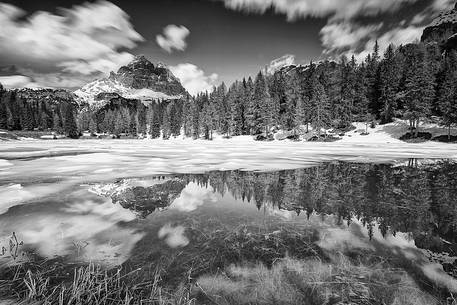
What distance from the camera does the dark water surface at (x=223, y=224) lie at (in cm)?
491

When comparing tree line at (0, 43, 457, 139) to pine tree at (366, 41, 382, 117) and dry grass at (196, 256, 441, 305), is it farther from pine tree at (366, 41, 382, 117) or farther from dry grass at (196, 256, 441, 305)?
dry grass at (196, 256, 441, 305)

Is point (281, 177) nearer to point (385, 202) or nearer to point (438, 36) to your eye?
point (385, 202)

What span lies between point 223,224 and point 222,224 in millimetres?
27

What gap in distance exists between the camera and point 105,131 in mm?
127500


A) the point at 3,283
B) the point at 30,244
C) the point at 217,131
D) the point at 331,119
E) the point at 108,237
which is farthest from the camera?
the point at 217,131

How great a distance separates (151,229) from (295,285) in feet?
12.7

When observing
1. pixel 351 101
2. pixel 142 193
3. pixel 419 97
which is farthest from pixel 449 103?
pixel 142 193

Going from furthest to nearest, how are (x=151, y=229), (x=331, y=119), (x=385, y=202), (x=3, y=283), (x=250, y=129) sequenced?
(x=250, y=129) < (x=331, y=119) < (x=385, y=202) < (x=151, y=229) < (x=3, y=283)

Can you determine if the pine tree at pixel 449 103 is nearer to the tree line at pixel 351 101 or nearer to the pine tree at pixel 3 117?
the tree line at pixel 351 101

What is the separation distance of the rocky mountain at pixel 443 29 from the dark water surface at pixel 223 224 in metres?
117

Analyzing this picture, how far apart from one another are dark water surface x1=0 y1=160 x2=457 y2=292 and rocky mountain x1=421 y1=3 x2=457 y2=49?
117398 mm

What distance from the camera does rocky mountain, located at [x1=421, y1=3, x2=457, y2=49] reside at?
9393 cm

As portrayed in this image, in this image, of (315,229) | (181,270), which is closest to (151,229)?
(181,270)

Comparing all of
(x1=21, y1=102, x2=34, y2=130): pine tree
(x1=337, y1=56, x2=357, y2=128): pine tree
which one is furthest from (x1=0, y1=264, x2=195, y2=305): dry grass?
(x1=21, y1=102, x2=34, y2=130): pine tree
